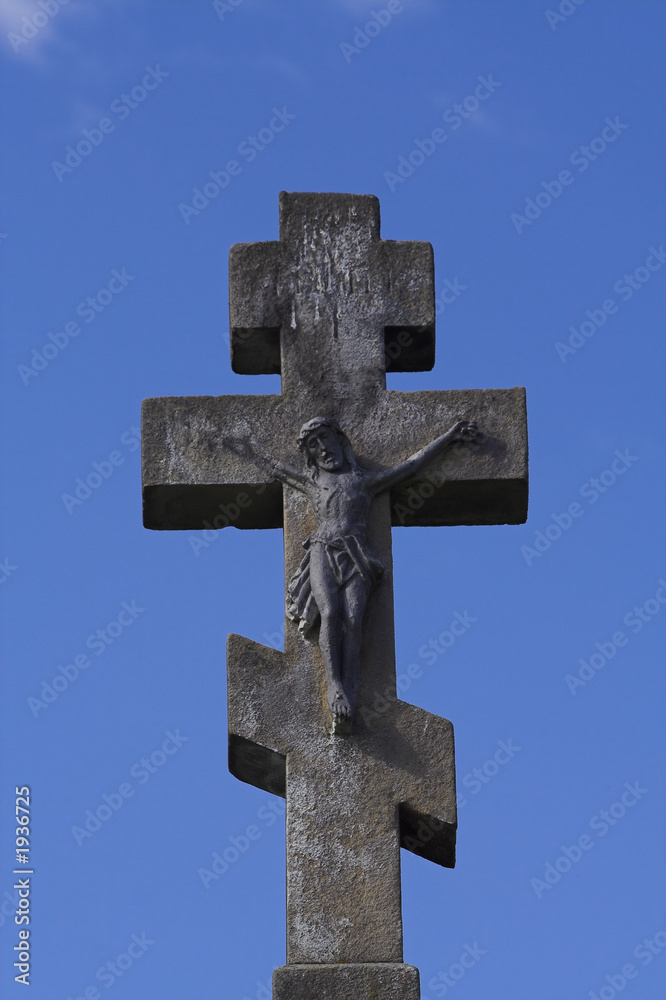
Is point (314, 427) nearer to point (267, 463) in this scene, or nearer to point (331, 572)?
point (267, 463)

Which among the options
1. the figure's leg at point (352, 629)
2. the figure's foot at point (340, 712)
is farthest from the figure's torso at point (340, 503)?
the figure's foot at point (340, 712)

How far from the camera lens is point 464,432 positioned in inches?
405

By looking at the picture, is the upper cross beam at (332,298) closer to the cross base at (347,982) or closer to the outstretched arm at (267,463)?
the outstretched arm at (267,463)

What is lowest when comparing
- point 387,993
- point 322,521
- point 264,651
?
point 387,993

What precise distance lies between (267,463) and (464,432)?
110 centimetres

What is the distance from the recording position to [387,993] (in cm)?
864

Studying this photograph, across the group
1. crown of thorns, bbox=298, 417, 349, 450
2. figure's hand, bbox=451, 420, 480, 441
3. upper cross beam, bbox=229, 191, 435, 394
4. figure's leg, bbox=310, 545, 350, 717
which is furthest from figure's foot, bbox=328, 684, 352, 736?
upper cross beam, bbox=229, 191, 435, 394

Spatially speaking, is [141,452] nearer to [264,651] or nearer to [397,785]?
[264,651]

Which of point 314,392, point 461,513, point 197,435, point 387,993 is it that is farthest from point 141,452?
point 387,993

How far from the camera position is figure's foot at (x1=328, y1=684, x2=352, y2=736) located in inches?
367

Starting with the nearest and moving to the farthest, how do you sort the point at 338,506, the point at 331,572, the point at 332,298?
the point at 331,572
the point at 338,506
the point at 332,298

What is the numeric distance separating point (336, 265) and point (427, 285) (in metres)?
0.53

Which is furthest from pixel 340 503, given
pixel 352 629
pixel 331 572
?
pixel 352 629

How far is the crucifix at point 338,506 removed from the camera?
904cm
